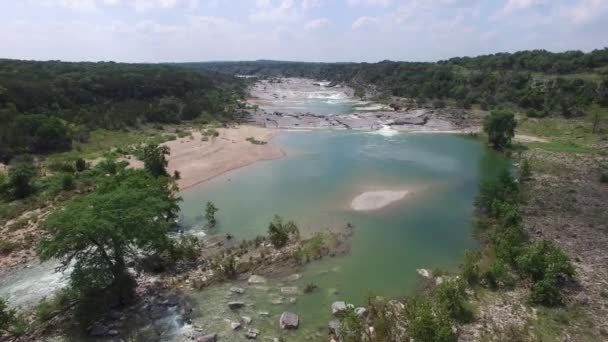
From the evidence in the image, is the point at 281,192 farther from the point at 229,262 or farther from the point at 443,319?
the point at 443,319

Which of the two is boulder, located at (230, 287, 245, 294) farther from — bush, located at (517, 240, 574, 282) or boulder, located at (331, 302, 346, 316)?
bush, located at (517, 240, 574, 282)

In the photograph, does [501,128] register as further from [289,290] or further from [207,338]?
[207,338]

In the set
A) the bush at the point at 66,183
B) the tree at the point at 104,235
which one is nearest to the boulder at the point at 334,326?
the tree at the point at 104,235

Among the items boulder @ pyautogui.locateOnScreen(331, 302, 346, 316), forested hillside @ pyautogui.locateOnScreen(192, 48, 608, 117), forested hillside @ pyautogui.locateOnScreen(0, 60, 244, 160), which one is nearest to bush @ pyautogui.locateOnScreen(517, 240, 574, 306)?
boulder @ pyautogui.locateOnScreen(331, 302, 346, 316)

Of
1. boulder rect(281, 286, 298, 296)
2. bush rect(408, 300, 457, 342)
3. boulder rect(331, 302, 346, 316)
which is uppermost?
bush rect(408, 300, 457, 342)

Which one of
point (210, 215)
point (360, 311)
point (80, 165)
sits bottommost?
point (210, 215)

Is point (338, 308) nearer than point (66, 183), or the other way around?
point (338, 308)

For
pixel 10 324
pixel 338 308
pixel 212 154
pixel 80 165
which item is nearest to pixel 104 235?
pixel 10 324

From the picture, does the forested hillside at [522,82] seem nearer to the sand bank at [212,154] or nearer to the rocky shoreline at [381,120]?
the rocky shoreline at [381,120]
